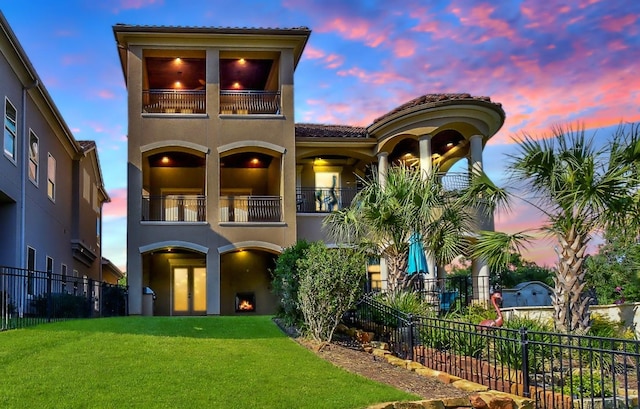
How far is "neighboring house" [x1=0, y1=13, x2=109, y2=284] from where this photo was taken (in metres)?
17.2

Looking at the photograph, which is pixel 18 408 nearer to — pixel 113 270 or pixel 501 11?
pixel 501 11

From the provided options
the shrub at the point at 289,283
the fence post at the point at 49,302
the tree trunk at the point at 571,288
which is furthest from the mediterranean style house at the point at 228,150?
the tree trunk at the point at 571,288

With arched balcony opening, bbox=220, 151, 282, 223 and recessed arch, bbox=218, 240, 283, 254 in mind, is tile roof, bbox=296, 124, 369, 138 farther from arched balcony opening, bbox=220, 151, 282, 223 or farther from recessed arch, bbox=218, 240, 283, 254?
recessed arch, bbox=218, 240, 283, 254

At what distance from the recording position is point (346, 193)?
26156 mm

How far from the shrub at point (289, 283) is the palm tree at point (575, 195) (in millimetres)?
4815

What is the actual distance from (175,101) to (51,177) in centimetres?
525

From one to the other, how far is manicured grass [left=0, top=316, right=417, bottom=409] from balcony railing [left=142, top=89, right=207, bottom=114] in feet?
42.3

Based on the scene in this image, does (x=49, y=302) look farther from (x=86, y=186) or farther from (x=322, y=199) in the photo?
(x=86, y=186)

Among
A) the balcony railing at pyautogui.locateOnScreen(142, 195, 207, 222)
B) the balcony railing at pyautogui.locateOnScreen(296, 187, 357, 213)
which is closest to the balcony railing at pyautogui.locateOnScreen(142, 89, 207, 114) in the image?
the balcony railing at pyautogui.locateOnScreen(142, 195, 207, 222)

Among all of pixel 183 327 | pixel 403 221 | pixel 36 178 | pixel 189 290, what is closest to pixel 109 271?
pixel 189 290

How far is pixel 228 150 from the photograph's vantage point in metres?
23.3

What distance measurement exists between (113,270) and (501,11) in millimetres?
28903

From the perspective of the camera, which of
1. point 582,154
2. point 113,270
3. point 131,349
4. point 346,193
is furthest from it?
point 113,270

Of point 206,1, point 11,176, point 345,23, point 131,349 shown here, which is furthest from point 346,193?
point 131,349
